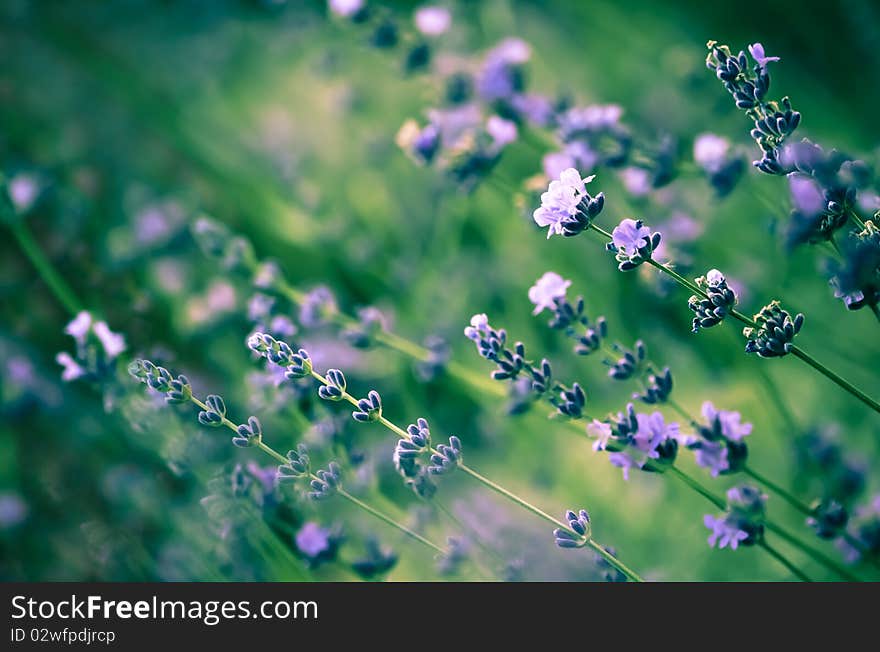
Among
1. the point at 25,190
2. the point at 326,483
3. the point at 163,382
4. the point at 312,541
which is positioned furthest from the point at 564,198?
the point at 25,190

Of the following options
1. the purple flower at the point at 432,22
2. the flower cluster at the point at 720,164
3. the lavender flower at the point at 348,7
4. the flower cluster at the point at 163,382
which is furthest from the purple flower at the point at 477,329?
the purple flower at the point at 432,22

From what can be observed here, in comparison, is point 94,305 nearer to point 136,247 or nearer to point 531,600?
point 136,247

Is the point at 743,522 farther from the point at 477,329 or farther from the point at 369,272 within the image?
the point at 369,272

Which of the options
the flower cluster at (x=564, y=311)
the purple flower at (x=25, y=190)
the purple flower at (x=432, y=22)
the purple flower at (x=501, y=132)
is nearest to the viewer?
the flower cluster at (x=564, y=311)

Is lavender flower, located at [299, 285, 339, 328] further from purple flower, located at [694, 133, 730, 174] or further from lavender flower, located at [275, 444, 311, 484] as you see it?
purple flower, located at [694, 133, 730, 174]

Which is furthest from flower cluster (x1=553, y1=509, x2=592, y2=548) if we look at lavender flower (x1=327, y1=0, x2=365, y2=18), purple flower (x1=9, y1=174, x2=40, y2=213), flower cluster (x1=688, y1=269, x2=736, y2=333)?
purple flower (x1=9, y1=174, x2=40, y2=213)

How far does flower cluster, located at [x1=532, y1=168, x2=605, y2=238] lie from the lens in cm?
105

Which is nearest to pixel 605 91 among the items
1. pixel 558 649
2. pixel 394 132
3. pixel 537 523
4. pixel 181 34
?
pixel 394 132

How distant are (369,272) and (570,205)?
1.25 meters

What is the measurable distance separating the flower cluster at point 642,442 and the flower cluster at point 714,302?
20cm

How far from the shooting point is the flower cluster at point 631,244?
1.02 meters

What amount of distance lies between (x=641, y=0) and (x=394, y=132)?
113 centimetres

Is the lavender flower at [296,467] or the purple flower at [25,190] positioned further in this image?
the purple flower at [25,190]

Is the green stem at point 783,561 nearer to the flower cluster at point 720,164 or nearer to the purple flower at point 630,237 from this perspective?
the purple flower at point 630,237
